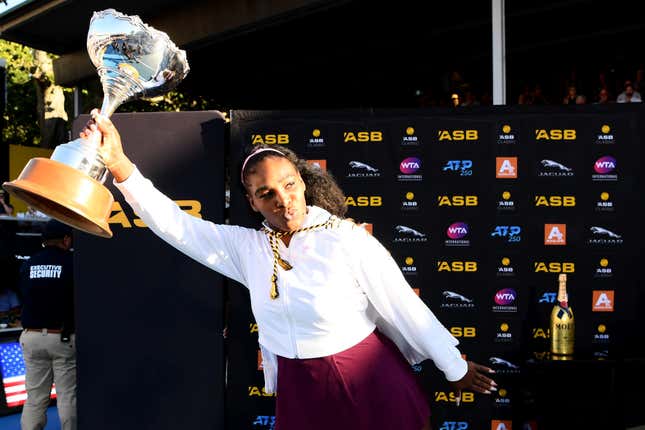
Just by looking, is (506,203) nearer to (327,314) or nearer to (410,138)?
(410,138)

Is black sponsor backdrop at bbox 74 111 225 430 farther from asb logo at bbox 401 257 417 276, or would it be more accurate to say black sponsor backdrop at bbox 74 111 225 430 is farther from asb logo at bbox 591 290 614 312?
asb logo at bbox 591 290 614 312

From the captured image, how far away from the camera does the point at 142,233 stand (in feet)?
13.7

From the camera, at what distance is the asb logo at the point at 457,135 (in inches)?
157

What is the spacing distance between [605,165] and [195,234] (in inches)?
112

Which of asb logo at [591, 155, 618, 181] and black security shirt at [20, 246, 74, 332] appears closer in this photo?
asb logo at [591, 155, 618, 181]

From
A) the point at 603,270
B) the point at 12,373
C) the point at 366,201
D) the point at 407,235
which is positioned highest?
the point at 366,201

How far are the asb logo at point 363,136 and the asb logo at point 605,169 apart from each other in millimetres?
1333

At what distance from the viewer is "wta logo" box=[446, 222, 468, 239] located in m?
3.97

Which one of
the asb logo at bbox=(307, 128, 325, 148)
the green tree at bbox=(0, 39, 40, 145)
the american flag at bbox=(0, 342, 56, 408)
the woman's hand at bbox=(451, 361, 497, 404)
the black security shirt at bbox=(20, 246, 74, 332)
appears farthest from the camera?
the green tree at bbox=(0, 39, 40, 145)

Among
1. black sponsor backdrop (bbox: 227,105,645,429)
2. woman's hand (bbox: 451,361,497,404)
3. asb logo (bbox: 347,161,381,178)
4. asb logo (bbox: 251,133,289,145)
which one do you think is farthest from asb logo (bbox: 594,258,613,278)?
woman's hand (bbox: 451,361,497,404)

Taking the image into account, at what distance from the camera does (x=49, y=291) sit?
15.1 ft

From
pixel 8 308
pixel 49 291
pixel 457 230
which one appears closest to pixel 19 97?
pixel 8 308

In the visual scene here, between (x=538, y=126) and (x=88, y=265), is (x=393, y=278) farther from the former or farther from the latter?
(x=88, y=265)

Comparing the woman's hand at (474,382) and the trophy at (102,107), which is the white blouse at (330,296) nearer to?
the woman's hand at (474,382)
